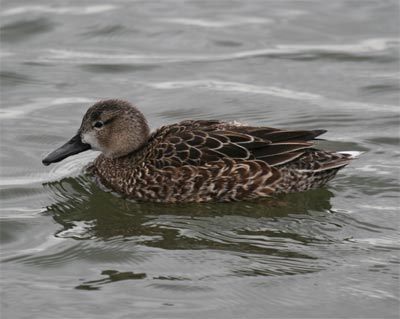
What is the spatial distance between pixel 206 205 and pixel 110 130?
4.75 feet

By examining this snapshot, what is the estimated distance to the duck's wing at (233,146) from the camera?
10633 mm

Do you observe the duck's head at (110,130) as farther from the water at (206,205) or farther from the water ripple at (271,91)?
the water ripple at (271,91)

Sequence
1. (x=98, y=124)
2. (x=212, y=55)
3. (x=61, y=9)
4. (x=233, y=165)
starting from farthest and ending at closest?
(x=61, y=9)
(x=212, y=55)
(x=98, y=124)
(x=233, y=165)

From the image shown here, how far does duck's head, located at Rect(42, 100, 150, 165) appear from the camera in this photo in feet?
36.8

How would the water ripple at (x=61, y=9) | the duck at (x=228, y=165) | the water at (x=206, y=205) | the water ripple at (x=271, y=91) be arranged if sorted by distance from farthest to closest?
1. the water ripple at (x=61, y=9)
2. the water ripple at (x=271, y=91)
3. the duck at (x=228, y=165)
4. the water at (x=206, y=205)

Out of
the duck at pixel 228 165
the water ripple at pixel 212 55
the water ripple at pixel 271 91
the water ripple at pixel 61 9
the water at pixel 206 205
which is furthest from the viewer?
the water ripple at pixel 61 9

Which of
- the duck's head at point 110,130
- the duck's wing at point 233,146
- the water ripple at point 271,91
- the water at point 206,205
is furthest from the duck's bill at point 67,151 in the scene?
the water ripple at point 271,91

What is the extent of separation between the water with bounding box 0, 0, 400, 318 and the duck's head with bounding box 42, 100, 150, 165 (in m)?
0.47

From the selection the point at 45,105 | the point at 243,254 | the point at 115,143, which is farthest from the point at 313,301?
the point at 45,105

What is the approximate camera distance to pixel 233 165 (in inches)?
417

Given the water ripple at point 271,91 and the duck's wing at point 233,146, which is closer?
the duck's wing at point 233,146

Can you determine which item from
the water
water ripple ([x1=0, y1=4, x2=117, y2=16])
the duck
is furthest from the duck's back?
water ripple ([x1=0, y1=4, x2=117, y2=16])

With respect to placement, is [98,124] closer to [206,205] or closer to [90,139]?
[90,139]

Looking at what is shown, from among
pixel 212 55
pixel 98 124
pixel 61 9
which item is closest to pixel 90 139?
pixel 98 124
